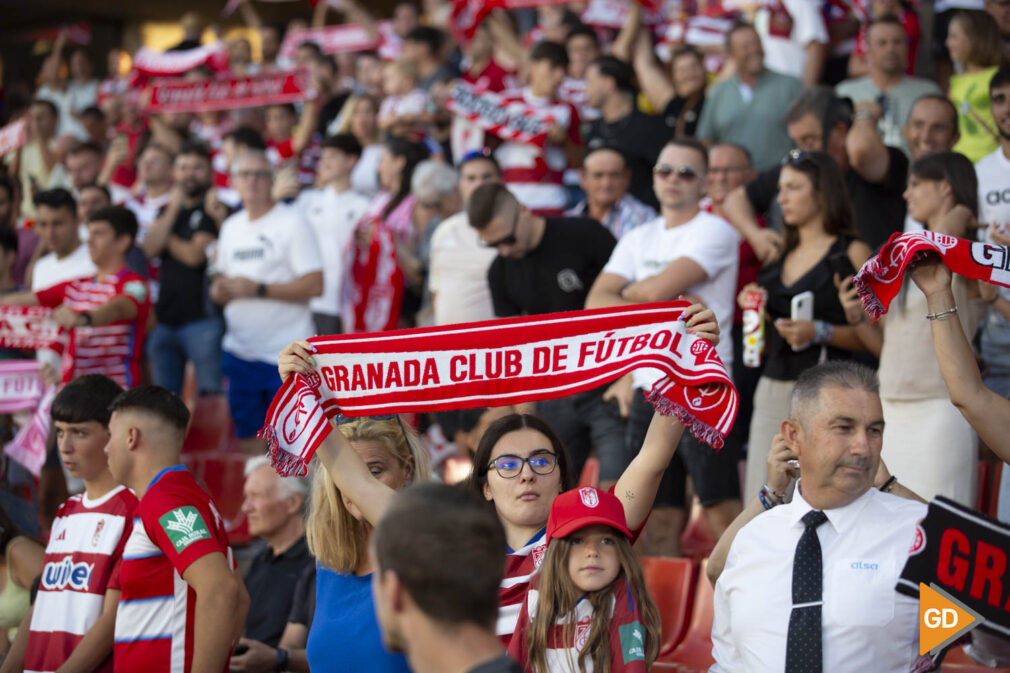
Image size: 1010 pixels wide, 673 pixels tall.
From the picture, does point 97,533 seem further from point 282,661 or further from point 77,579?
point 282,661

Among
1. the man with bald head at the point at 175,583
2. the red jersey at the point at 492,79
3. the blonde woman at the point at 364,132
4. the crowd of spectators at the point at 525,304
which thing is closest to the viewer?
the crowd of spectators at the point at 525,304

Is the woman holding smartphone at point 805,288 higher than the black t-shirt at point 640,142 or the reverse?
the reverse

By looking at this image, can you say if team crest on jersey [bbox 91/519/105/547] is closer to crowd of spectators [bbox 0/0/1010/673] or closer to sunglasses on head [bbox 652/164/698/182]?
crowd of spectators [bbox 0/0/1010/673]

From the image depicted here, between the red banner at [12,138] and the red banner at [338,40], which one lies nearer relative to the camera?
the red banner at [12,138]

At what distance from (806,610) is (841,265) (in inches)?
96.3

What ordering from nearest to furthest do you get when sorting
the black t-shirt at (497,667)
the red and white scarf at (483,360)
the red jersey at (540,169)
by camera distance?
1. the black t-shirt at (497,667)
2. the red and white scarf at (483,360)
3. the red jersey at (540,169)

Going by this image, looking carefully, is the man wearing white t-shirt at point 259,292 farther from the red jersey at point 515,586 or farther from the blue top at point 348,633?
the red jersey at point 515,586

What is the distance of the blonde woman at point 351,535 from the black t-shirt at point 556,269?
2370mm

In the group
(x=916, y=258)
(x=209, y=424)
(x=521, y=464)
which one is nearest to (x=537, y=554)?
(x=521, y=464)

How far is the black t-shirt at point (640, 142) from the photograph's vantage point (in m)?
8.32

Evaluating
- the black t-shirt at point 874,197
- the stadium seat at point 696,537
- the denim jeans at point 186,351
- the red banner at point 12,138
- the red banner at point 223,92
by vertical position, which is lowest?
the stadium seat at point 696,537

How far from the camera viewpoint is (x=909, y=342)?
16.6 feet

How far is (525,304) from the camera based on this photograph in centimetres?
649

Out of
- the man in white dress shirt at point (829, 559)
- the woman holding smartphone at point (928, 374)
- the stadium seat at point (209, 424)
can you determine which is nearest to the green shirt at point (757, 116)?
the woman holding smartphone at point (928, 374)
